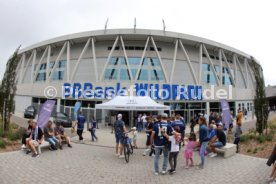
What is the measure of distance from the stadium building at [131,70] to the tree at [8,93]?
1218 centimetres

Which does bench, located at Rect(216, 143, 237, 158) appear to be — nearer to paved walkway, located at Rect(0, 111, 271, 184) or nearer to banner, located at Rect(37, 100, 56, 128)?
paved walkway, located at Rect(0, 111, 271, 184)

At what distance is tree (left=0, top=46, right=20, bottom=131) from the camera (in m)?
12.4

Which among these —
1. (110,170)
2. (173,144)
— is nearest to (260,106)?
(173,144)

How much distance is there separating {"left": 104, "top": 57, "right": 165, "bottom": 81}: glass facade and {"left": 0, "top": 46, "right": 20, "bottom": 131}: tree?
16336mm

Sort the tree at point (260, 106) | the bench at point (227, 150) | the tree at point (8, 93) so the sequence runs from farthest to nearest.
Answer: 1. the tree at point (260, 106)
2. the tree at point (8, 93)
3. the bench at point (227, 150)

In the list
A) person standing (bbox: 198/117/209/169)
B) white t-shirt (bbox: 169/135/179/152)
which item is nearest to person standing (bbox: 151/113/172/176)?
white t-shirt (bbox: 169/135/179/152)

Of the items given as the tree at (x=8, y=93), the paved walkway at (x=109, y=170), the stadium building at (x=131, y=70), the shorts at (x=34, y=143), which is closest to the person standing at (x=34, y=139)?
the shorts at (x=34, y=143)

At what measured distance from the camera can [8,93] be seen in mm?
12680

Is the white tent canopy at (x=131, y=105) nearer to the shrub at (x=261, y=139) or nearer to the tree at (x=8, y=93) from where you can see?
the tree at (x=8, y=93)

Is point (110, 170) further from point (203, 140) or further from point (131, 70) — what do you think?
point (131, 70)

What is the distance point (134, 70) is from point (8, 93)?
1832 centimetres

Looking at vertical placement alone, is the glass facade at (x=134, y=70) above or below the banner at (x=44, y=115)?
above

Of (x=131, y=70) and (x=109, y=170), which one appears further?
(x=131, y=70)

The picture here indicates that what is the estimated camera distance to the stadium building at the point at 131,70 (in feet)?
84.5
